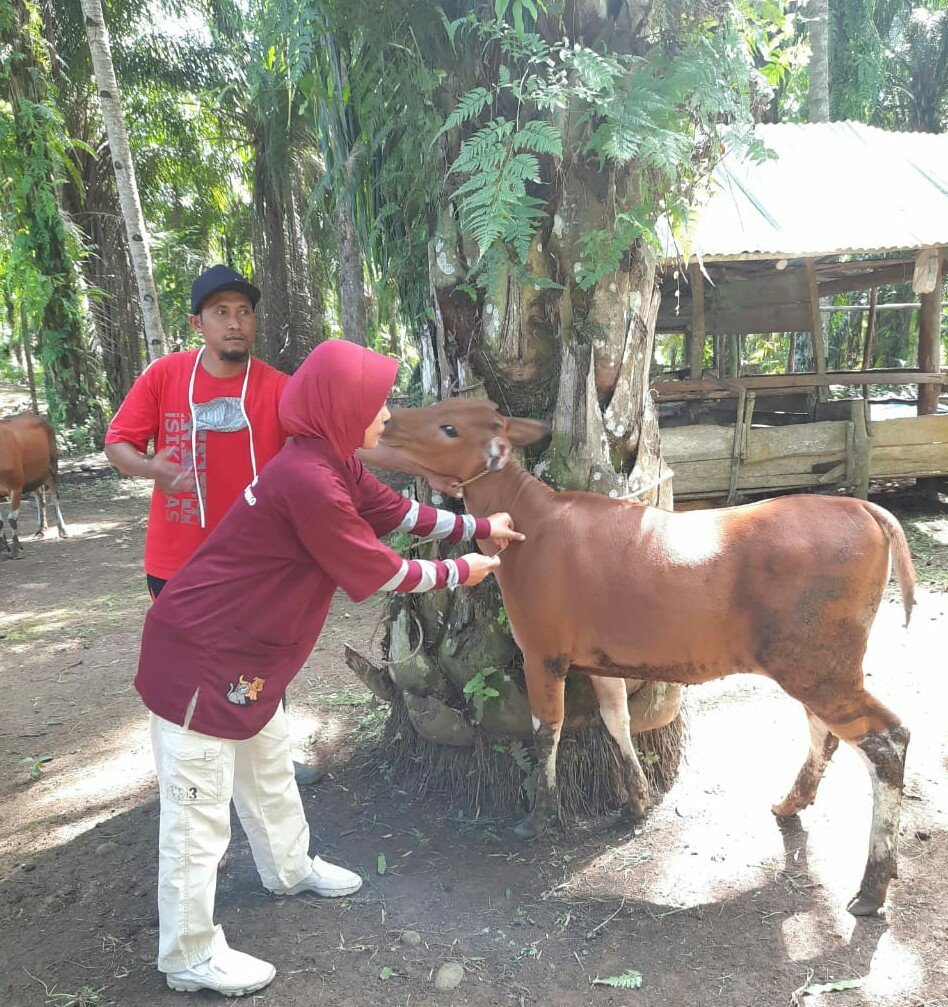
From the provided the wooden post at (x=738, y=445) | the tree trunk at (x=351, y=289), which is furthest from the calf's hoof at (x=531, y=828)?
the tree trunk at (x=351, y=289)

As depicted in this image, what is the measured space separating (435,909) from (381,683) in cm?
115

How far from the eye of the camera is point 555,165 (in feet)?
10.8

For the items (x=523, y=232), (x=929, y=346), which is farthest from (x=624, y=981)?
(x=929, y=346)

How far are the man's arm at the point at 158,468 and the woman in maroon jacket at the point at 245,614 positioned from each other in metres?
0.48

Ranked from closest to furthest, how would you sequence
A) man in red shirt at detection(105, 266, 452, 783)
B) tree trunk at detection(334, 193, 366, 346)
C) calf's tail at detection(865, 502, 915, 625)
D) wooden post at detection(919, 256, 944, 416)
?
calf's tail at detection(865, 502, 915, 625)
man in red shirt at detection(105, 266, 452, 783)
wooden post at detection(919, 256, 944, 416)
tree trunk at detection(334, 193, 366, 346)

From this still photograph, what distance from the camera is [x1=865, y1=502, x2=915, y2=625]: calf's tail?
280 centimetres

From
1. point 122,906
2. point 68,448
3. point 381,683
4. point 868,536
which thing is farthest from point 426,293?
point 68,448

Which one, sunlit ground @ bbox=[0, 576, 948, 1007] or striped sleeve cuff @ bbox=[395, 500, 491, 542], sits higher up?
striped sleeve cuff @ bbox=[395, 500, 491, 542]

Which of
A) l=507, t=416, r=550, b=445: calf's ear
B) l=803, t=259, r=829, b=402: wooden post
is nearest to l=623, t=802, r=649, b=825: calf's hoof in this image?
l=507, t=416, r=550, b=445: calf's ear

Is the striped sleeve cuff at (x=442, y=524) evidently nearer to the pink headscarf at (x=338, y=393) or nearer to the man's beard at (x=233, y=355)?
the pink headscarf at (x=338, y=393)

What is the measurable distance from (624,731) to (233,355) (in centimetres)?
216

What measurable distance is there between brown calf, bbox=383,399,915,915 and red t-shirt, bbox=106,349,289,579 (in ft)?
1.93

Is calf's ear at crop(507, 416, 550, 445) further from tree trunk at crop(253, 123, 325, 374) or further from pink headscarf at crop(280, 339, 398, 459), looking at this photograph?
tree trunk at crop(253, 123, 325, 374)

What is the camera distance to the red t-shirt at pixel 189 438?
3188 millimetres
